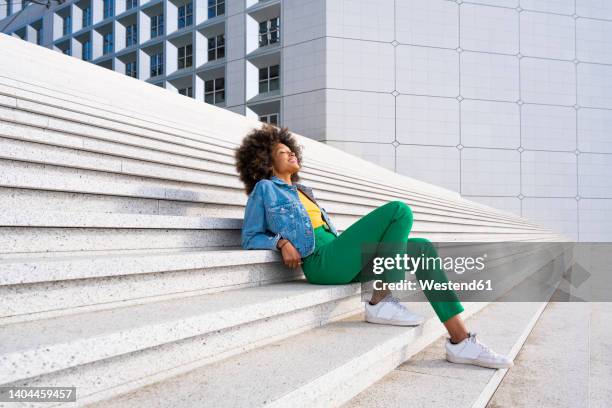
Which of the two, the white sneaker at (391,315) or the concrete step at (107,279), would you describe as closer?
the concrete step at (107,279)

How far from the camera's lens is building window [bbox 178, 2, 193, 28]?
15.7 meters

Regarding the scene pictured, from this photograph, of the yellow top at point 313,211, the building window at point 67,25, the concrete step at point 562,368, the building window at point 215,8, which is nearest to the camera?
the concrete step at point 562,368

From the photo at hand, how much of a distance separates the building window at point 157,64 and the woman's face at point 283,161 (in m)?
14.7

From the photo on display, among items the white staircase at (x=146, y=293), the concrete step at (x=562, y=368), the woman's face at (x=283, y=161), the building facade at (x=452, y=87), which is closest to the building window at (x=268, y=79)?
the building facade at (x=452, y=87)

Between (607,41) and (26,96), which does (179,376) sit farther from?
(607,41)

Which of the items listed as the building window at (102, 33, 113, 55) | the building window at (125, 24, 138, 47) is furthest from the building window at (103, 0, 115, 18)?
the building window at (125, 24, 138, 47)

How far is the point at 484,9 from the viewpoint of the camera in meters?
13.5

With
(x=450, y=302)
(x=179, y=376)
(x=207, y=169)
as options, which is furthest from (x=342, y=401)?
(x=207, y=169)

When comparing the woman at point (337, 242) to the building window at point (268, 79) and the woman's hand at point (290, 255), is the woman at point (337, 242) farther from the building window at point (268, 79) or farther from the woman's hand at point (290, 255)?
the building window at point (268, 79)

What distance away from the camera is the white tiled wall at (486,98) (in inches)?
500

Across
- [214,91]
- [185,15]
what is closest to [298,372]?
[214,91]

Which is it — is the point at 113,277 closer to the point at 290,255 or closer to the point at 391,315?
the point at 290,255

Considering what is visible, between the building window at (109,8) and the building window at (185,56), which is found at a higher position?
the building window at (109,8)

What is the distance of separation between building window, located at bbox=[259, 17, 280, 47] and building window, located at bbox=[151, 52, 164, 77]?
13.4 ft
